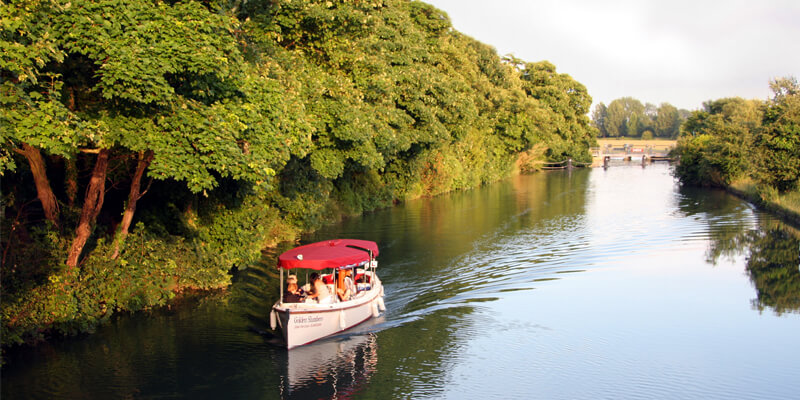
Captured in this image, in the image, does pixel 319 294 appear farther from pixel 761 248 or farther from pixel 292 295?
pixel 761 248

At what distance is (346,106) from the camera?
26.5 meters

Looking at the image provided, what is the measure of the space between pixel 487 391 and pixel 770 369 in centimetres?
674

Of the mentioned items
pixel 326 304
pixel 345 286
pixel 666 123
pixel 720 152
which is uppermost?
pixel 666 123

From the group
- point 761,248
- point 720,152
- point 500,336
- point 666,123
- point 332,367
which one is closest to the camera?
point 332,367

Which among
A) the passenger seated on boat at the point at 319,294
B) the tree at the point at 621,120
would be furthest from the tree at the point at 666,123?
the passenger seated on boat at the point at 319,294

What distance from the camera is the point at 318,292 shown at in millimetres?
17250

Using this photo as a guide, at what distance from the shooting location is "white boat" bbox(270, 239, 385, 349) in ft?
53.5

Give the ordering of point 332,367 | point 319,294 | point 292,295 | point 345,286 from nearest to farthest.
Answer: point 332,367 → point 292,295 → point 319,294 → point 345,286

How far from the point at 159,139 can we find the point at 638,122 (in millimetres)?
192158

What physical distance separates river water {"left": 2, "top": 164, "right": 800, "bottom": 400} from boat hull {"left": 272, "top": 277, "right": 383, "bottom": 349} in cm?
29

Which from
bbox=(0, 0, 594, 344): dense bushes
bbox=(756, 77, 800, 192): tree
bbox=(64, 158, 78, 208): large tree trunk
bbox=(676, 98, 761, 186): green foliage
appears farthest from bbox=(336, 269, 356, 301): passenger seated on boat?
bbox=(676, 98, 761, 186): green foliage

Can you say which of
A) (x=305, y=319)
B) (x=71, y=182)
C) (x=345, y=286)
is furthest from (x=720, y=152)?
(x=71, y=182)

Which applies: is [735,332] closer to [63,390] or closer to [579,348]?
[579,348]

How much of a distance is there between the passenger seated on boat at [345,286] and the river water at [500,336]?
38.6 inches
